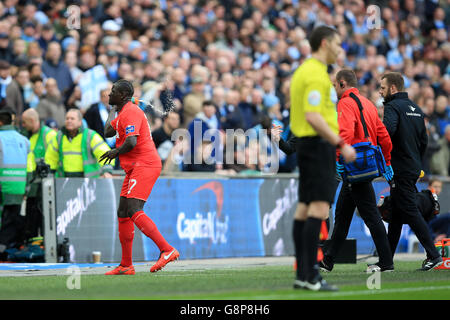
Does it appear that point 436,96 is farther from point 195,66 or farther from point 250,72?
point 195,66

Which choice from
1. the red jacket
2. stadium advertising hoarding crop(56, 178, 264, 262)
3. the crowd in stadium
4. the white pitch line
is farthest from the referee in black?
stadium advertising hoarding crop(56, 178, 264, 262)

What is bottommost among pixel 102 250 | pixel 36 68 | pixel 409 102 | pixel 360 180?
pixel 102 250

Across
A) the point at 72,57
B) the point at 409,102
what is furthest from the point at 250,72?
the point at 409,102

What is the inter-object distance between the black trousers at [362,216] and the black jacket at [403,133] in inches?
34.4

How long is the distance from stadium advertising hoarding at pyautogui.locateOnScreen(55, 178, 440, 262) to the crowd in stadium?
911 mm

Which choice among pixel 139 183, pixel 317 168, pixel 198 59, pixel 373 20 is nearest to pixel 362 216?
pixel 139 183

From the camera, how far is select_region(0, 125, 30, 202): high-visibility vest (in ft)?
48.8

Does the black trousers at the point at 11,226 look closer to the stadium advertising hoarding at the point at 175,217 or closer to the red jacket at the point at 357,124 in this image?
the stadium advertising hoarding at the point at 175,217

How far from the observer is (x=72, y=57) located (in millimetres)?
17719

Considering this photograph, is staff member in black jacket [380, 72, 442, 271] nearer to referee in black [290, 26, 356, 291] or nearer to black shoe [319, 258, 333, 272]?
black shoe [319, 258, 333, 272]

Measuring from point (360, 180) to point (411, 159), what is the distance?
1.28 metres

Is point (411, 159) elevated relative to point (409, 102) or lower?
lower
